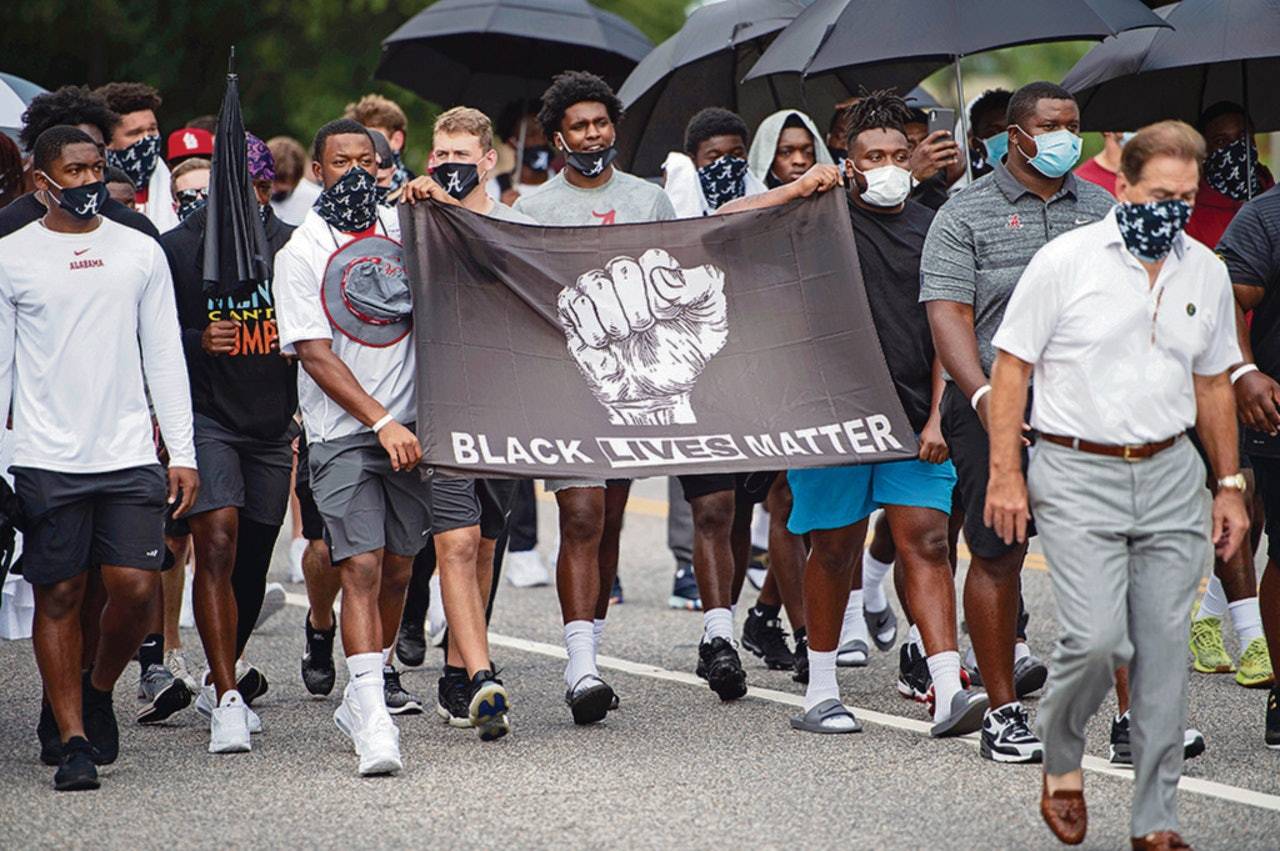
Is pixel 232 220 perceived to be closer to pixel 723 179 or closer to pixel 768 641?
pixel 723 179

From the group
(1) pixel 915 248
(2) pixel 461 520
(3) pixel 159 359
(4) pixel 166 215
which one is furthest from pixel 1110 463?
(4) pixel 166 215

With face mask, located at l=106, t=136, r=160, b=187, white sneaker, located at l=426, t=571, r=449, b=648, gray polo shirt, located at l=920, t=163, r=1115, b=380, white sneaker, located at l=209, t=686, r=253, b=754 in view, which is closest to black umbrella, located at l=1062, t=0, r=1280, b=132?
gray polo shirt, located at l=920, t=163, r=1115, b=380

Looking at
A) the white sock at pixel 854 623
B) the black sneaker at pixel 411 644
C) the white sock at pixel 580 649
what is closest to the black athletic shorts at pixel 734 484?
the white sock at pixel 854 623

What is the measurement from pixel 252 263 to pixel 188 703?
1848 millimetres

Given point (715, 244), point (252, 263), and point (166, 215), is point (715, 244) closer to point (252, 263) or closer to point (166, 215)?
point (252, 263)

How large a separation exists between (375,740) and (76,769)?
3.35ft

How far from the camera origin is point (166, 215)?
10.0 metres

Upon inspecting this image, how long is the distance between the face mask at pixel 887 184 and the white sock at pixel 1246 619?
7.85 ft

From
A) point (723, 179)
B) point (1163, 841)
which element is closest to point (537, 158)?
point (723, 179)

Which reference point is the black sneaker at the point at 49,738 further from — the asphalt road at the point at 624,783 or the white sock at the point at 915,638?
the white sock at the point at 915,638

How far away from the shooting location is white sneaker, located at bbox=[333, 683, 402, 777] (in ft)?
23.8

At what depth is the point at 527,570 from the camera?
1225 cm

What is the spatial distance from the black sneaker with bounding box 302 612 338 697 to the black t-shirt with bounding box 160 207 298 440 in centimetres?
107

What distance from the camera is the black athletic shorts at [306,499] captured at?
28.0ft
